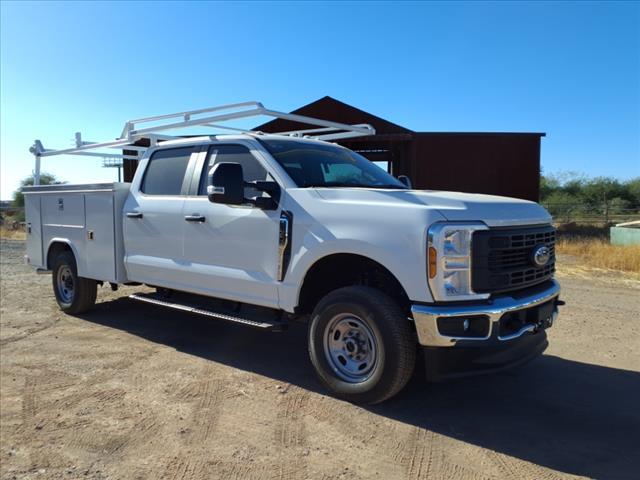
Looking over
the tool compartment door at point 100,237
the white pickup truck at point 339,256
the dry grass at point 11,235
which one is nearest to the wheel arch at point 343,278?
the white pickup truck at point 339,256

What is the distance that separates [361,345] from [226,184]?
1.73 m

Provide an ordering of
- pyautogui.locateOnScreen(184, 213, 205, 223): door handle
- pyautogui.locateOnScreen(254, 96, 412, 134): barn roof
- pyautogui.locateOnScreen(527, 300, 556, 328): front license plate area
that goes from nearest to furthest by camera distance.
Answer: pyautogui.locateOnScreen(527, 300, 556, 328): front license plate area
pyautogui.locateOnScreen(184, 213, 205, 223): door handle
pyautogui.locateOnScreen(254, 96, 412, 134): barn roof

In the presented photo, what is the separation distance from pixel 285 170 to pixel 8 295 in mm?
6618

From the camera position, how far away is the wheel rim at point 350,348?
402 centimetres

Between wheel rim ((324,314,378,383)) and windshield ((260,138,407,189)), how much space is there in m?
1.29

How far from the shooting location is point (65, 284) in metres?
7.43

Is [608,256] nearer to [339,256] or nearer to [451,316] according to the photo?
[339,256]

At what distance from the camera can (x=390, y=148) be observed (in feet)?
64.1

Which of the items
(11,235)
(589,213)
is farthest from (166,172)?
(589,213)

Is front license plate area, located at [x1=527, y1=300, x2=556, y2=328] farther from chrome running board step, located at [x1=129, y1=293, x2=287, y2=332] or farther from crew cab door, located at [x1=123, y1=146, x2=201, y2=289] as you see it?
crew cab door, located at [x1=123, y1=146, x2=201, y2=289]

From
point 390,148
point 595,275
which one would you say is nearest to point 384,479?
point 595,275

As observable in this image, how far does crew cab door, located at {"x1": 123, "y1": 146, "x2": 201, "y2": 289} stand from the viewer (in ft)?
17.9

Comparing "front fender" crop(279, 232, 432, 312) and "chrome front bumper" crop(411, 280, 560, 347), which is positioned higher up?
"front fender" crop(279, 232, 432, 312)

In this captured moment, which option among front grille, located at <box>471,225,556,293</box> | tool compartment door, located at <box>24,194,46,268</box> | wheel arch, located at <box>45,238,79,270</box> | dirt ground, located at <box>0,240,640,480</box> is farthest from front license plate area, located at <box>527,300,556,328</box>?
tool compartment door, located at <box>24,194,46,268</box>
